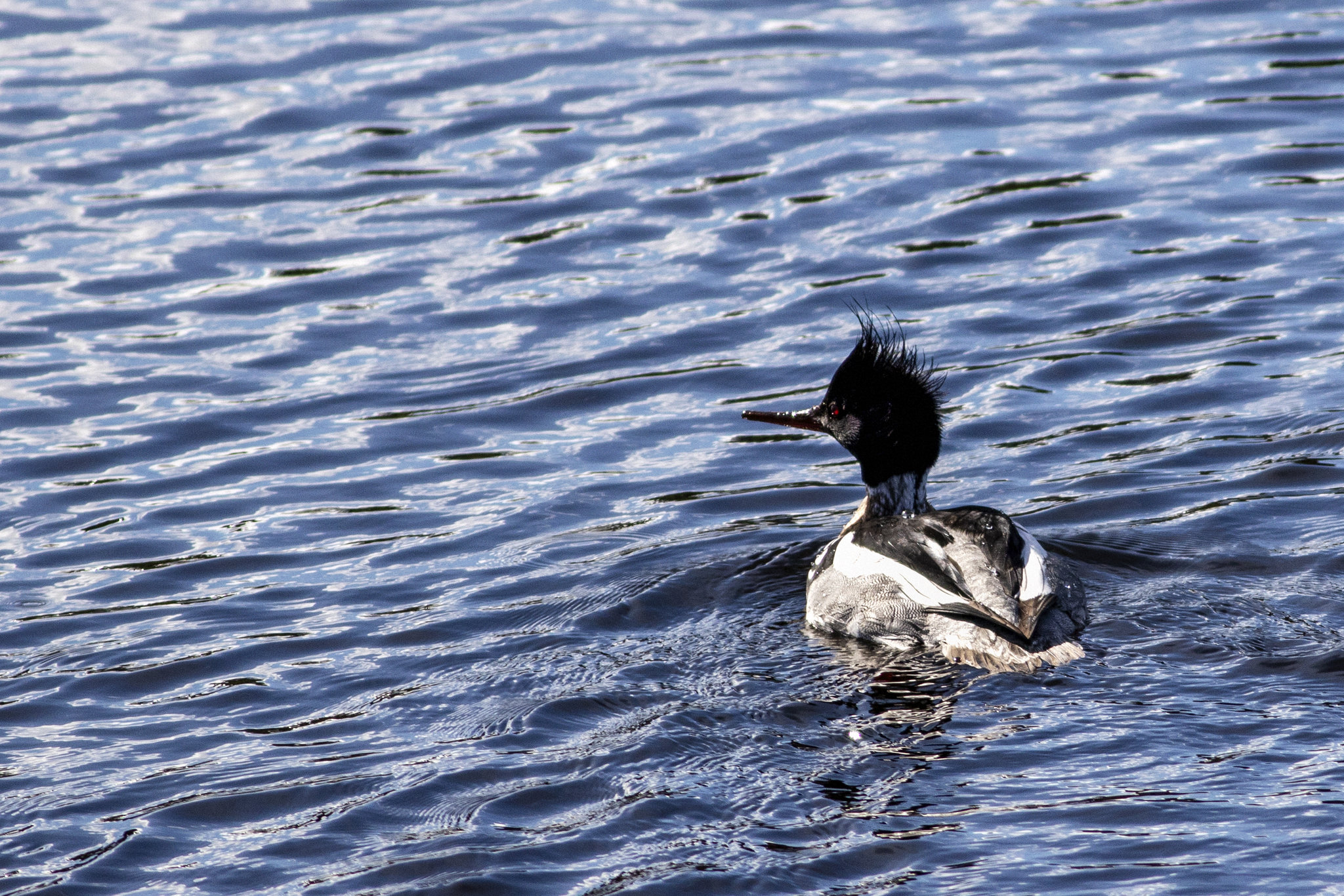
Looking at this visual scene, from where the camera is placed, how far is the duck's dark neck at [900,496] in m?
8.00

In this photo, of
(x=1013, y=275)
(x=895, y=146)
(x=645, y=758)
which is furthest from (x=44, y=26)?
(x=645, y=758)

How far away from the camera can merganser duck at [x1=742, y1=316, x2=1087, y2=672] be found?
6574 mm

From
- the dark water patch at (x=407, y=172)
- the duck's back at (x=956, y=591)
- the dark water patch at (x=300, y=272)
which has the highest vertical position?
the dark water patch at (x=407, y=172)

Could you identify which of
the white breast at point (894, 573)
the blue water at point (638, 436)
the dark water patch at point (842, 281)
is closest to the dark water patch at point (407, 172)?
the blue water at point (638, 436)

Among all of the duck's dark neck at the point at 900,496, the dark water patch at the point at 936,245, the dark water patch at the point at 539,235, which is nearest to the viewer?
the duck's dark neck at the point at 900,496

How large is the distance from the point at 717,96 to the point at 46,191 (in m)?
5.23

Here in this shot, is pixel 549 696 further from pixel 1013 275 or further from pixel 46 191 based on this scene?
pixel 46 191

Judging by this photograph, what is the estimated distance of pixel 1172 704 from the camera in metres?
5.92

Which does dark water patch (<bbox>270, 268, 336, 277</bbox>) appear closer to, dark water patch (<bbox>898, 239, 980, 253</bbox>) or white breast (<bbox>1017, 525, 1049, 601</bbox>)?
dark water patch (<bbox>898, 239, 980, 253</bbox>)

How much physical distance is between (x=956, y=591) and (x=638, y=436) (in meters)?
3.05

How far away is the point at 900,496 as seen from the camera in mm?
8016

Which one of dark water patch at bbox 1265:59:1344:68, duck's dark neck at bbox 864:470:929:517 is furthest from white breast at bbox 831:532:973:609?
dark water patch at bbox 1265:59:1344:68

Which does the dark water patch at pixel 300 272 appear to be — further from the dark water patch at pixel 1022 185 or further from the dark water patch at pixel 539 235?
the dark water patch at pixel 1022 185

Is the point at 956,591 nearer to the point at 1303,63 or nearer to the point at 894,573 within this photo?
the point at 894,573
